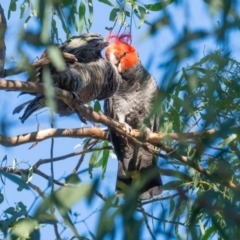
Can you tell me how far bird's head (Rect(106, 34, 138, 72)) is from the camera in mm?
3141

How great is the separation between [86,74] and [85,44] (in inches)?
4.4

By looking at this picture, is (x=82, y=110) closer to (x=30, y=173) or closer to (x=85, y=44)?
(x=30, y=173)

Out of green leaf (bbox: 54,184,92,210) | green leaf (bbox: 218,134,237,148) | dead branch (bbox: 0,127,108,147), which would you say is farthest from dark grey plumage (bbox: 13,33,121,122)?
green leaf (bbox: 54,184,92,210)

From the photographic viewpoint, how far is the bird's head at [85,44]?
2.40 m

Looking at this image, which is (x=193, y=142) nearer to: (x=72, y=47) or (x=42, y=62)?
(x=42, y=62)

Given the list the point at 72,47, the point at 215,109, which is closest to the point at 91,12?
the point at 72,47

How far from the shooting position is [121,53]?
3203mm

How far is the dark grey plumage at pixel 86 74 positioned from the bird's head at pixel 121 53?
0.28m

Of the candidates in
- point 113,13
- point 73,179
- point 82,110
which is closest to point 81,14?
point 113,13

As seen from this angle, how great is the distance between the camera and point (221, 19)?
0.95 m

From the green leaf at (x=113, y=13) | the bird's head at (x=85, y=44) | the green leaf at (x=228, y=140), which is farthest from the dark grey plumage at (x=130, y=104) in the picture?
the green leaf at (x=228, y=140)

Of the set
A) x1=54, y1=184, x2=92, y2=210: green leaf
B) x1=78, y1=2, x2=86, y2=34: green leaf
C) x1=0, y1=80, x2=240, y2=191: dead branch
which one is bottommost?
x1=54, y1=184, x2=92, y2=210: green leaf

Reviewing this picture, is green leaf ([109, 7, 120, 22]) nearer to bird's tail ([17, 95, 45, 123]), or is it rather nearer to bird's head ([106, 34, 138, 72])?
bird's tail ([17, 95, 45, 123])

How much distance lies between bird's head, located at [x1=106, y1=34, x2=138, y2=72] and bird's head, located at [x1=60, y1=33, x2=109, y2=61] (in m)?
0.40
